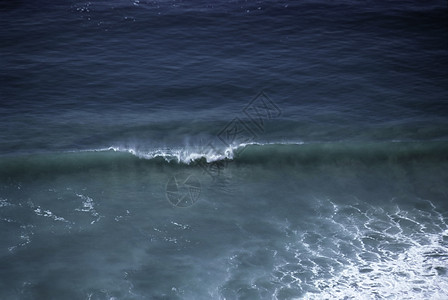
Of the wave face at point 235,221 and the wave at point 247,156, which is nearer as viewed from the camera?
the wave face at point 235,221

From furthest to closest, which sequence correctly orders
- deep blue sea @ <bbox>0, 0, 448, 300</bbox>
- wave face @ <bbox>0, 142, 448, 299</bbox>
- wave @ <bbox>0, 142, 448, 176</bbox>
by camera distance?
1. wave @ <bbox>0, 142, 448, 176</bbox>
2. deep blue sea @ <bbox>0, 0, 448, 300</bbox>
3. wave face @ <bbox>0, 142, 448, 299</bbox>

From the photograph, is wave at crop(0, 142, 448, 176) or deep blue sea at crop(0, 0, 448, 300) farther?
wave at crop(0, 142, 448, 176)

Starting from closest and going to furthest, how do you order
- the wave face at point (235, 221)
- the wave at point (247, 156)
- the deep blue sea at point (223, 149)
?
the wave face at point (235, 221) → the deep blue sea at point (223, 149) → the wave at point (247, 156)

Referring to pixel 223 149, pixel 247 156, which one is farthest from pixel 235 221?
pixel 223 149

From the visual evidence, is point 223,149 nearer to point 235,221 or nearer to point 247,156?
point 247,156

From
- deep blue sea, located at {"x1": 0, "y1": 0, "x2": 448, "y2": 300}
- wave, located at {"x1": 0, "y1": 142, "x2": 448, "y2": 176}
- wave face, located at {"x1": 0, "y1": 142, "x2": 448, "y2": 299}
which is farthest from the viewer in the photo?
wave, located at {"x1": 0, "y1": 142, "x2": 448, "y2": 176}

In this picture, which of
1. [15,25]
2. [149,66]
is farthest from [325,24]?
[15,25]

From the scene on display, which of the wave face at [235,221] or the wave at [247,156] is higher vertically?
the wave at [247,156]
